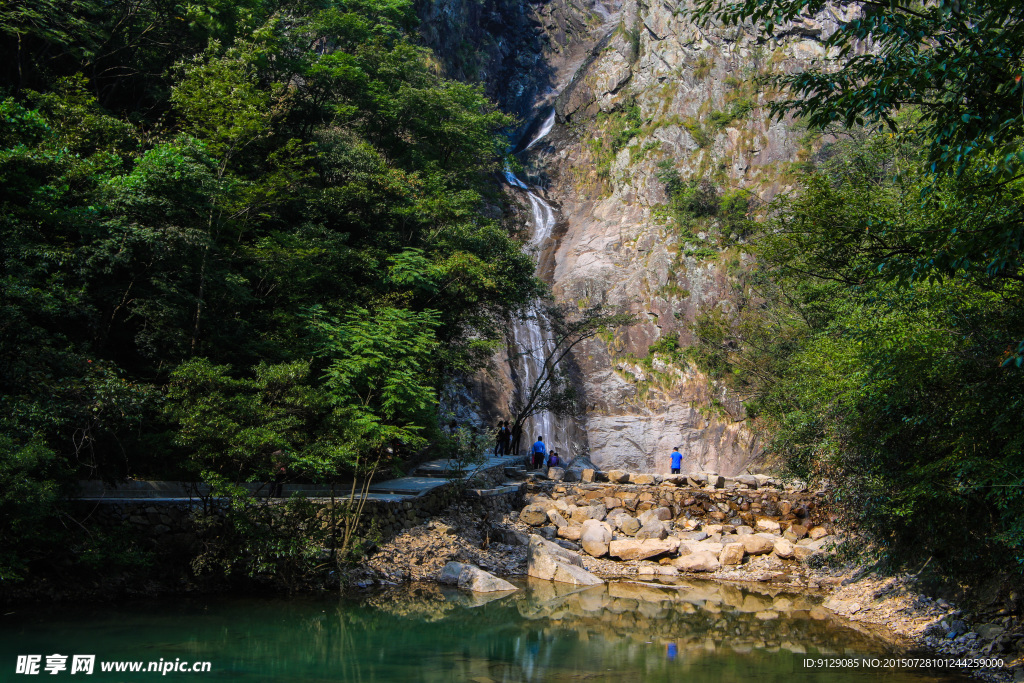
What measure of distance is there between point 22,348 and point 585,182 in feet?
125

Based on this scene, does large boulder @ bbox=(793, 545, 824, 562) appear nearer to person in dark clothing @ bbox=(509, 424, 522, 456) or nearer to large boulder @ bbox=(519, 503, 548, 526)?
large boulder @ bbox=(519, 503, 548, 526)

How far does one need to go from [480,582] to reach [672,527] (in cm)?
667

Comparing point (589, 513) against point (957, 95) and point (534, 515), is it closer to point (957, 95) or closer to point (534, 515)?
point (534, 515)

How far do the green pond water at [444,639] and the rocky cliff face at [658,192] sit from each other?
68.1ft

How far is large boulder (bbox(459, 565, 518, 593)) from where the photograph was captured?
38.7 feet

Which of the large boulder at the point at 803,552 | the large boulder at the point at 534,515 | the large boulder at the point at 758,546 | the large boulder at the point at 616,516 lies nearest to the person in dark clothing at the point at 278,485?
the large boulder at the point at 534,515

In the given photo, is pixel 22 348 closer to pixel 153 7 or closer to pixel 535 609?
pixel 535 609

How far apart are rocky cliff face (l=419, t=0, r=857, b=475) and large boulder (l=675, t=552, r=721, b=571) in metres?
16.2

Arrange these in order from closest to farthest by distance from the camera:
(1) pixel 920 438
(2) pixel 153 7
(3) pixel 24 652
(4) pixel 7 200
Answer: (3) pixel 24 652 < (1) pixel 920 438 < (4) pixel 7 200 < (2) pixel 153 7

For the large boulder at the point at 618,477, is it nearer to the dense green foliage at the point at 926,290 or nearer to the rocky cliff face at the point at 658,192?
the dense green foliage at the point at 926,290

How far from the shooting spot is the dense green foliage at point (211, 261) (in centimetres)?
971

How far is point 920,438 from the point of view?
27.9 feet

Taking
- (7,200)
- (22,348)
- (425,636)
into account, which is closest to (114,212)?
(7,200)

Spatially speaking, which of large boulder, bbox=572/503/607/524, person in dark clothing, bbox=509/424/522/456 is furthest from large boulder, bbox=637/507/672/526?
person in dark clothing, bbox=509/424/522/456
